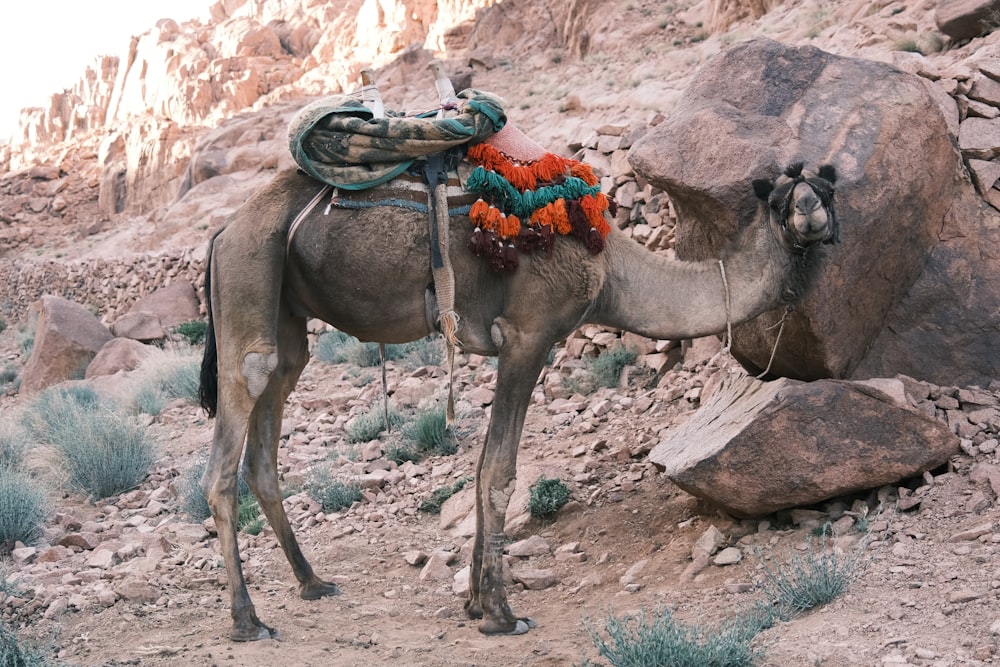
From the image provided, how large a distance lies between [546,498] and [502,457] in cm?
177

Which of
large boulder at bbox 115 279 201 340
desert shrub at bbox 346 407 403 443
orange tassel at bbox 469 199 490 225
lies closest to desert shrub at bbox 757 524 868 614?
orange tassel at bbox 469 199 490 225

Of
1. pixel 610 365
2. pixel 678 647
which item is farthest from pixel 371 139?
pixel 610 365

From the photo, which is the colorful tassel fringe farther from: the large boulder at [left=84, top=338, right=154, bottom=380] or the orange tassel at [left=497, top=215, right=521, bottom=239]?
the large boulder at [left=84, top=338, right=154, bottom=380]

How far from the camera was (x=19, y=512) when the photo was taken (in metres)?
7.58

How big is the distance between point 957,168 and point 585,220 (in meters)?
2.92

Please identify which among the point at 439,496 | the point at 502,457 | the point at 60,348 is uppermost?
the point at 502,457

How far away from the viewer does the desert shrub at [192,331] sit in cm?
1844

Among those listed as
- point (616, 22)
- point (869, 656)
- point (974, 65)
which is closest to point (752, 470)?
point (869, 656)

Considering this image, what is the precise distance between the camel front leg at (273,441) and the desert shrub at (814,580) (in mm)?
2869

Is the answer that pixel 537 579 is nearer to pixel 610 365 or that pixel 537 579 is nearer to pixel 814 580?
pixel 814 580

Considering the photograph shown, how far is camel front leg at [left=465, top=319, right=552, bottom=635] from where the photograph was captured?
529 cm

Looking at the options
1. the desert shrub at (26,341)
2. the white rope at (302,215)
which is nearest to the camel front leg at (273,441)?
the white rope at (302,215)

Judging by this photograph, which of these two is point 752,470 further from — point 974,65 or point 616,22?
point 616,22

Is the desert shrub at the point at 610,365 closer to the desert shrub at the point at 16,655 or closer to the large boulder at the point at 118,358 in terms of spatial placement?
the desert shrub at the point at 16,655
